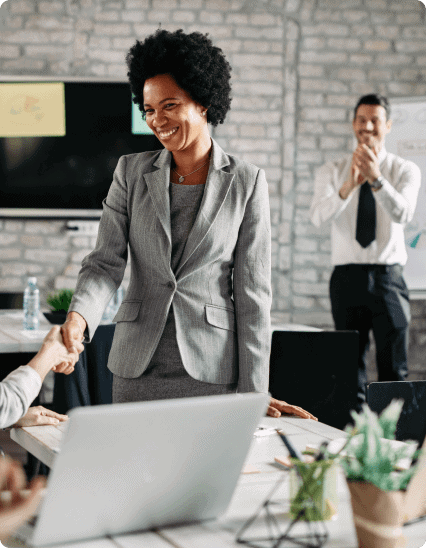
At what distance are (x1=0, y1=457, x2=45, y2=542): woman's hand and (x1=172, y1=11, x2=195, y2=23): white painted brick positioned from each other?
4286 millimetres

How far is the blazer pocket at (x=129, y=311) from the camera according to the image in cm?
167

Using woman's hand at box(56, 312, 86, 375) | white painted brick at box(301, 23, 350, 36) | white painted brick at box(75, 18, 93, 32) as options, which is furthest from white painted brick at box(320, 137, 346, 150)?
woman's hand at box(56, 312, 86, 375)

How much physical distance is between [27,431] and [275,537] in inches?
28.8

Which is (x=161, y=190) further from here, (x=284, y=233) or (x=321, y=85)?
(x=321, y=85)

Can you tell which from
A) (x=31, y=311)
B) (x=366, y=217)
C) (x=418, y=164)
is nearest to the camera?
(x=31, y=311)

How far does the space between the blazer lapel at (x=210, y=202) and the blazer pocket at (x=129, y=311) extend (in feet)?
0.44

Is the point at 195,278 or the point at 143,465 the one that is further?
the point at 195,278

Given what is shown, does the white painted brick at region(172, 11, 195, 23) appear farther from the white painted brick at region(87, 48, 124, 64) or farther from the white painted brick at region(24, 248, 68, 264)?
the white painted brick at region(24, 248, 68, 264)

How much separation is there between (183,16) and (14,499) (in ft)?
14.2

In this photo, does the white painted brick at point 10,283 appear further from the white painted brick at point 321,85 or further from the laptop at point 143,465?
the laptop at point 143,465

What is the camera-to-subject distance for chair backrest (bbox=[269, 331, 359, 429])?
244 centimetres

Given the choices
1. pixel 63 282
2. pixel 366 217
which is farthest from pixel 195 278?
pixel 63 282

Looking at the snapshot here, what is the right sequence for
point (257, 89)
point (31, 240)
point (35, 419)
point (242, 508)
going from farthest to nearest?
point (257, 89), point (31, 240), point (35, 419), point (242, 508)

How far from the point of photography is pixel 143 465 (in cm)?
83
